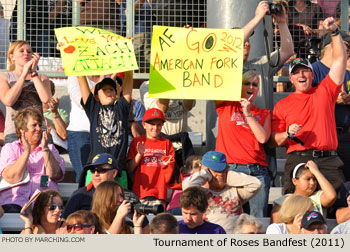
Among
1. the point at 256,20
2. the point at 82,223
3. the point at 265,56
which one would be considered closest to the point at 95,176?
the point at 82,223

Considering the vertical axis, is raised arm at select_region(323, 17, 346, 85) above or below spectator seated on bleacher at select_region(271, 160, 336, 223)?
above

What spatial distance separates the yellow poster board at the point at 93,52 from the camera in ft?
34.5

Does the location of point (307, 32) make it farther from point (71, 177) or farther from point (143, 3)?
point (71, 177)

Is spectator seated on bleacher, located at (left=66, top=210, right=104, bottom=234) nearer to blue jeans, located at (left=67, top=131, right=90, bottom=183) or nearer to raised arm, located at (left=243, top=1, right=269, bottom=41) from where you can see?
blue jeans, located at (left=67, top=131, right=90, bottom=183)

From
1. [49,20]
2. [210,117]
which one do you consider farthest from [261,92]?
[49,20]

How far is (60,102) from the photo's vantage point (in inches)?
501

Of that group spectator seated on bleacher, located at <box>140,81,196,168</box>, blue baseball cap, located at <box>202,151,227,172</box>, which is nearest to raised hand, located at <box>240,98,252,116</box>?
blue baseball cap, located at <box>202,151,227,172</box>

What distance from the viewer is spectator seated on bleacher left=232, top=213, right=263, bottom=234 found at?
902cm

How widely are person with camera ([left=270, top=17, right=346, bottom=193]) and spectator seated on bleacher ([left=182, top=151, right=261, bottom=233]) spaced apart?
1.69 feet

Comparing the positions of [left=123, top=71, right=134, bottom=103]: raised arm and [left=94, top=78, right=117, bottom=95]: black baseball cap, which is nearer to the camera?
[left=94, top=78, right=117, bottom=95]: black baseball cap

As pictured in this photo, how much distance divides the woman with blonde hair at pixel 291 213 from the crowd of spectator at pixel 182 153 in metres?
0.01

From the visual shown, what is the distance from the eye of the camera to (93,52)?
1064 cm

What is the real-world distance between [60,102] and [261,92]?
9.44ft

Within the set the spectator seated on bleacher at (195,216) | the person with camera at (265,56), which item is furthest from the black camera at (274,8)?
the spectator seated on bleacher at (195,216)
